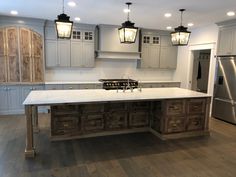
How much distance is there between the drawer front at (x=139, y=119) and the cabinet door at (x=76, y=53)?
2.73m

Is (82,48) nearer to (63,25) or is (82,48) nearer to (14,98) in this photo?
(14,98)

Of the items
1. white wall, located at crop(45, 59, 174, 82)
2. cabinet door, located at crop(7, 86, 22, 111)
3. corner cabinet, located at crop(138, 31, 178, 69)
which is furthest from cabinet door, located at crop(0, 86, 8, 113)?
corner cabinet, located at crop(138, 31, 178, 69)

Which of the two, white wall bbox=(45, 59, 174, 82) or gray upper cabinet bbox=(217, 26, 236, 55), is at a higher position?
gray upper cabinet bbox=(217, 26, 236, 55)

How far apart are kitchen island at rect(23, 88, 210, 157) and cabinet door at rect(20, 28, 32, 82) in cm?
181

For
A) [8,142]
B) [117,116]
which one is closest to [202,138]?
[117,116]

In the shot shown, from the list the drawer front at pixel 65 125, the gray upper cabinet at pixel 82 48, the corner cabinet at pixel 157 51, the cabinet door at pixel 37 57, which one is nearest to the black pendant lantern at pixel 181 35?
the drawer front at pixel 65 125

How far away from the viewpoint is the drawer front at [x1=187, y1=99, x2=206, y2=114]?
4.12 metres

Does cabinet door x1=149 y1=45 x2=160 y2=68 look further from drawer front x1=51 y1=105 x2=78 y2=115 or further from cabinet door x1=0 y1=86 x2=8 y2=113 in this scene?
cabinet door x1=0 y1=86 x2=8 y2=113

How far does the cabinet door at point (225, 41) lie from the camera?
16.5 feet

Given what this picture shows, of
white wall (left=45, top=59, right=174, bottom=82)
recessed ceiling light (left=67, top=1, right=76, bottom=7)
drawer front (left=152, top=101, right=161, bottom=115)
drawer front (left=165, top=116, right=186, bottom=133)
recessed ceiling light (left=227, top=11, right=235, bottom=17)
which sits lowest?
drawer front (left=165, top=116, right=186, bottom=133)

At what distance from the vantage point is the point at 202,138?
409 cm

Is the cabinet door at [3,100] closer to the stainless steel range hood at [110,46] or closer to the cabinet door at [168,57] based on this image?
the stainless steel range hood at [110,46]

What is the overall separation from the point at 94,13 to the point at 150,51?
2715 mm

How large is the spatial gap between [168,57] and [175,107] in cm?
344
